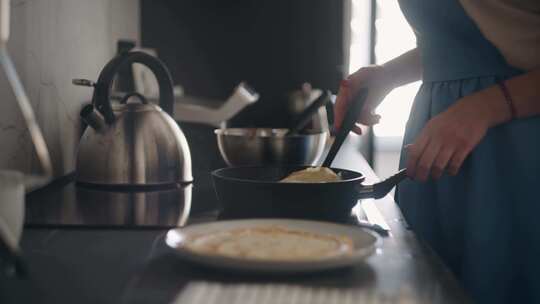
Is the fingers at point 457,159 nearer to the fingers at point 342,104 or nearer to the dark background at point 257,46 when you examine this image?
the fingers at point 342,104

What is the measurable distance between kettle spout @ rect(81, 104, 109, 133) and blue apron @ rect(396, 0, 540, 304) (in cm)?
53

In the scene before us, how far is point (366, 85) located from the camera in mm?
1201

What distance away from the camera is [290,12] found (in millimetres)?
2887

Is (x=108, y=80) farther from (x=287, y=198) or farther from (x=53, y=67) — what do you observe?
(x=287, y=198)

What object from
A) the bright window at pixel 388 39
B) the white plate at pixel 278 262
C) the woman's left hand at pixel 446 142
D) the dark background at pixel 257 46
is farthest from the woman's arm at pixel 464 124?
the bright window at pixel 388 39

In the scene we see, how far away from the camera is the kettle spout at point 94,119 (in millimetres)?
1063

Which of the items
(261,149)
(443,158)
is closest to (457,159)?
(443,158)

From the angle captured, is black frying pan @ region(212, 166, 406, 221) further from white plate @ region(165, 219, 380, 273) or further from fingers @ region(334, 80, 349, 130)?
fingers @ region(334, 80, 349, 130)

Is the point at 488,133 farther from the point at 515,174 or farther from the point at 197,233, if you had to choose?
the point at 197,233

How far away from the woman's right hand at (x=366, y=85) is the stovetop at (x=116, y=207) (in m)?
0.31

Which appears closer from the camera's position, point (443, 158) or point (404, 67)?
point (443, 158)

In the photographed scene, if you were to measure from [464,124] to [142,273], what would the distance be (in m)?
0.53

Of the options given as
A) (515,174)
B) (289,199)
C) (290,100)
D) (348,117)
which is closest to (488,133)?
(515,174)

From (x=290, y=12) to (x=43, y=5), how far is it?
1868 millimetres
